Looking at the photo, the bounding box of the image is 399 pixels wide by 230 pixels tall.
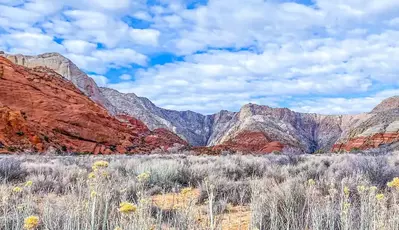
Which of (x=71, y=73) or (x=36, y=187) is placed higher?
(x=71, y=73)

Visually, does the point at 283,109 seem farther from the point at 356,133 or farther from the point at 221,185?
the point at 221,185

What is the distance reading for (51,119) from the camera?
150ft

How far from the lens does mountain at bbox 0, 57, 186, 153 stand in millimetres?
39031

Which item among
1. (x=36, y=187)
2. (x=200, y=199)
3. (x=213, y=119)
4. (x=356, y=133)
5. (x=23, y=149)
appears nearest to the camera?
(x=200, y=199)

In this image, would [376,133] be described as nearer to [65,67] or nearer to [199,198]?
[65,67]

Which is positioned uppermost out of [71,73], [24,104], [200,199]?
[71,73]

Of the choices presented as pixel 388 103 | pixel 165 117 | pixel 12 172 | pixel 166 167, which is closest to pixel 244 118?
pixel 165 117

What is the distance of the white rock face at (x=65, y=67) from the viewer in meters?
78.1

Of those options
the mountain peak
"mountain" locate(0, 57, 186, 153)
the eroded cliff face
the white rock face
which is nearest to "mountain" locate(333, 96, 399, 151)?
"mountain" locate(0, 57, 186, 153)

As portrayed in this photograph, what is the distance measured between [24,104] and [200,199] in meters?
43.1

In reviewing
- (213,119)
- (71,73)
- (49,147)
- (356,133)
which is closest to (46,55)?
(71,73)

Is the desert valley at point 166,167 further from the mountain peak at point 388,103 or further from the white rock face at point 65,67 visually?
the mountain peak at point 388,103

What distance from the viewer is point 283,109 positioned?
143 m

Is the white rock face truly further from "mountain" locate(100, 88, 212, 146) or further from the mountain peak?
the mountain peak
